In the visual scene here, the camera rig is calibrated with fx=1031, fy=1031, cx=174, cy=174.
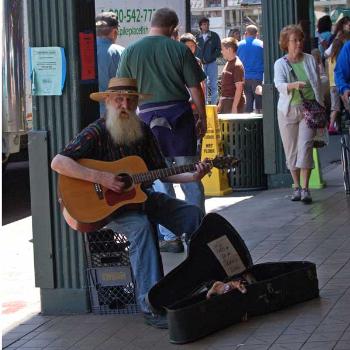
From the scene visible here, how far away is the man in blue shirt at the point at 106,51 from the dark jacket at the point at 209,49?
11.0 meters

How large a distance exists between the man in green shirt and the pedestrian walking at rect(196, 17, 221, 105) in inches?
475

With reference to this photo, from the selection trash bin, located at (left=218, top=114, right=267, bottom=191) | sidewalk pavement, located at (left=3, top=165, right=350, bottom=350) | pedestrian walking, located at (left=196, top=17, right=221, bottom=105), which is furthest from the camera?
pedestrian walking, located at (left=196, top=17, right=221, bottom=105)

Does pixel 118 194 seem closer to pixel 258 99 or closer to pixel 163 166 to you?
pixel 163 166

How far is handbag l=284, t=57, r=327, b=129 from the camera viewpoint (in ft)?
33.8

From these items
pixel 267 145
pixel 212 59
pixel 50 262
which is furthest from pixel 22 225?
pixel 212 59

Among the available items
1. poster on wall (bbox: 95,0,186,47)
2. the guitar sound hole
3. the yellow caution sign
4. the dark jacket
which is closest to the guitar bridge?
the guitar sound hole

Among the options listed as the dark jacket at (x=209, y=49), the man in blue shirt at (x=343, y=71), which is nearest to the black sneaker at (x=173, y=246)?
the man in blue shirt at (x=343, y=71)

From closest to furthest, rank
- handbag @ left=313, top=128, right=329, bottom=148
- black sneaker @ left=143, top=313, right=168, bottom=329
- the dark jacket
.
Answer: black sneaker @ left=143, top=313, right=168, bottom=329
handbag @ left=313, top=128, right=329, bottom=148
the dark jacket

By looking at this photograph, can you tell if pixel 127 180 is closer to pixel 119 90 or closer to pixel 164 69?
pixel 119 90

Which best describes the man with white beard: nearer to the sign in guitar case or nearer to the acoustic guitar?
the acoustic guitar

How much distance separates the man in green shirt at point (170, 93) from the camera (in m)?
8.36

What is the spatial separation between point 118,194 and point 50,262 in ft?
2.54

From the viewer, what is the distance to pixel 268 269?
21.6 ft

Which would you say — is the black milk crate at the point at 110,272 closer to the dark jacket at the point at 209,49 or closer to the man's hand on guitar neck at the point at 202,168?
the man's hand on guitar neck at the point at 202,168
